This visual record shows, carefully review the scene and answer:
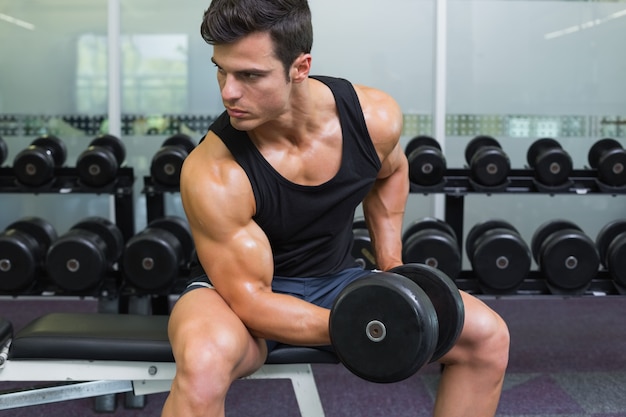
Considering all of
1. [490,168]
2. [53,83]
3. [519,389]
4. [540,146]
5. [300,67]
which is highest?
[53,83]

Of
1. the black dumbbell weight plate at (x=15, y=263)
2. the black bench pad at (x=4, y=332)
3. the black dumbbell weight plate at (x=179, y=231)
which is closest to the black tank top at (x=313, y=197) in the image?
the black bench pad at (x=4, y=332)

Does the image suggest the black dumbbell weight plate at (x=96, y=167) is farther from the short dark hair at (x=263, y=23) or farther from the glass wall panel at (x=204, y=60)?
the short dark hair at (x=263, y=23)

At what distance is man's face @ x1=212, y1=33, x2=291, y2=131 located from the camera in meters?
1.54

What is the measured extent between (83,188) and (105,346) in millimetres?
1715

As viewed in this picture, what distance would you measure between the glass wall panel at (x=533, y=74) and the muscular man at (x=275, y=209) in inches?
99.4

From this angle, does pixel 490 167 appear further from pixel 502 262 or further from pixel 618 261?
pixel 618 261

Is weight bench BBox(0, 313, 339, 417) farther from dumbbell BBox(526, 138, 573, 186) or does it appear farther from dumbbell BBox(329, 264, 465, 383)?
dumbbell BBox(526, 138, 573, 186)

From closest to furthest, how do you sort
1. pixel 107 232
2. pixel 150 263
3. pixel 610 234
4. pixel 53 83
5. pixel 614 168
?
pixel 150 263 < pixel 107 232 < pixel 614 168 < pixel 610 234 < pixel 53 83

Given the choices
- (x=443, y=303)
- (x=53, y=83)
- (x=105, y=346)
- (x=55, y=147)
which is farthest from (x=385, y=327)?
(x=53, y=83)

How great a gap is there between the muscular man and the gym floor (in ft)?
2.74

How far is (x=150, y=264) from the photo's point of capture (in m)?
2.86

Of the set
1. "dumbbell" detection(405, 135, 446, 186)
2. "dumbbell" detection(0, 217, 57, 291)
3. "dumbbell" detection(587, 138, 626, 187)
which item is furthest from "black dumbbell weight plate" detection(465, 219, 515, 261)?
"dumbbell" detection(0, 217, 57, 291)

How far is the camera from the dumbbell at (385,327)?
145 cm

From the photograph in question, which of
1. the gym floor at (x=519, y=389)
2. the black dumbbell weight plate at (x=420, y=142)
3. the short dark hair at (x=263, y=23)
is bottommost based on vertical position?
the gym floor at (x=519, y=389)
